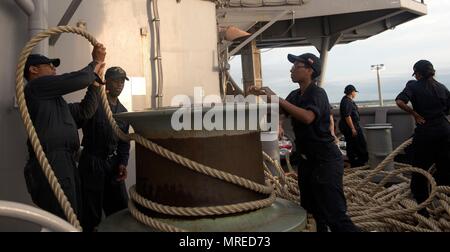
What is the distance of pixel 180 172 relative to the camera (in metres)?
1.72

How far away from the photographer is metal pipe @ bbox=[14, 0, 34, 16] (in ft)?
7.22

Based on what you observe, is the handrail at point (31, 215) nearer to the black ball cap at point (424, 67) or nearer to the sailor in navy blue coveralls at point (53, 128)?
the sailor in navy blue coveralls at point (53, 128)

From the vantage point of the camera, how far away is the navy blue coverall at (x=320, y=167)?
225 cm

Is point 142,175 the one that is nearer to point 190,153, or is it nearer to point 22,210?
point 190,153

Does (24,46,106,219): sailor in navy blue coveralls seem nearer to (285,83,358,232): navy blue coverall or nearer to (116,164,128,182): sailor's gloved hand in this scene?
(116,164,128,182): sailor's gloved hand

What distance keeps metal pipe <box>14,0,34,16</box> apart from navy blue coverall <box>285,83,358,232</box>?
1992mm

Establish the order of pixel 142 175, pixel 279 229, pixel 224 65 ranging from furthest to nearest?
pixel 224 65, pixel 142 175, pixel 279 229

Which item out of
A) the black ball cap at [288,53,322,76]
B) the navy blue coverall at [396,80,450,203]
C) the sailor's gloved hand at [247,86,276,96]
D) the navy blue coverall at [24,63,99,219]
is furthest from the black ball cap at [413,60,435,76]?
the navy blue coverall at [24,63,99,219]

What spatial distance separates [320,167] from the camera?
2328mm

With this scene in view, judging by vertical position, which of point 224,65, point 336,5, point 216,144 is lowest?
point 216,144

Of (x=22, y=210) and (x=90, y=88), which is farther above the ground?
(x=90, y=88)

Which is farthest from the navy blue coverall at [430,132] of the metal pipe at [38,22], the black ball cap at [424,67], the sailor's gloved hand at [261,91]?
the metal pipe at [38,22]

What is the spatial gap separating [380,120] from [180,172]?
306 inches
